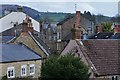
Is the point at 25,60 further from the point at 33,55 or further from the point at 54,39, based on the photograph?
the point at 54,39

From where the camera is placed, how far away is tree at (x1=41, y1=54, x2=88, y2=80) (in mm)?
28406

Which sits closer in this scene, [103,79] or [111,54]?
[103,79]

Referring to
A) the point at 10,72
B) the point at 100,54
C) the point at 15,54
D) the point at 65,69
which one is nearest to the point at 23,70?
the point at 15,54

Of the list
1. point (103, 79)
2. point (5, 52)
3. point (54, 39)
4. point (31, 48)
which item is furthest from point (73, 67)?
point (54, 39)

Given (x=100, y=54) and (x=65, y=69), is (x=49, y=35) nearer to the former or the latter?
(x=100, y=54)

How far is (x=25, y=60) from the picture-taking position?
32062mm

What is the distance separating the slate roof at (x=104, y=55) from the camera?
1266 inches

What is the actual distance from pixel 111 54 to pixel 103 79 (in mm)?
3860

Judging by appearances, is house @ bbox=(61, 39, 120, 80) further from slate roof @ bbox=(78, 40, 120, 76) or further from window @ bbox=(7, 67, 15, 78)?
window @ bbox=(7, 67, 15, 78)

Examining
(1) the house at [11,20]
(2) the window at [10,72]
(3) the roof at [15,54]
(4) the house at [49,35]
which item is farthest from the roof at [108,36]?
(4) the house at [49,35]

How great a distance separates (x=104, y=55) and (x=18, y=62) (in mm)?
8376

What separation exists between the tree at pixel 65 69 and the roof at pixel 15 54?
3.15 meters

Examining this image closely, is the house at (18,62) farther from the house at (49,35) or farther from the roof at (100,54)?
the house at (49,35)

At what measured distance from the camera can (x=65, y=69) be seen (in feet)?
93.4
